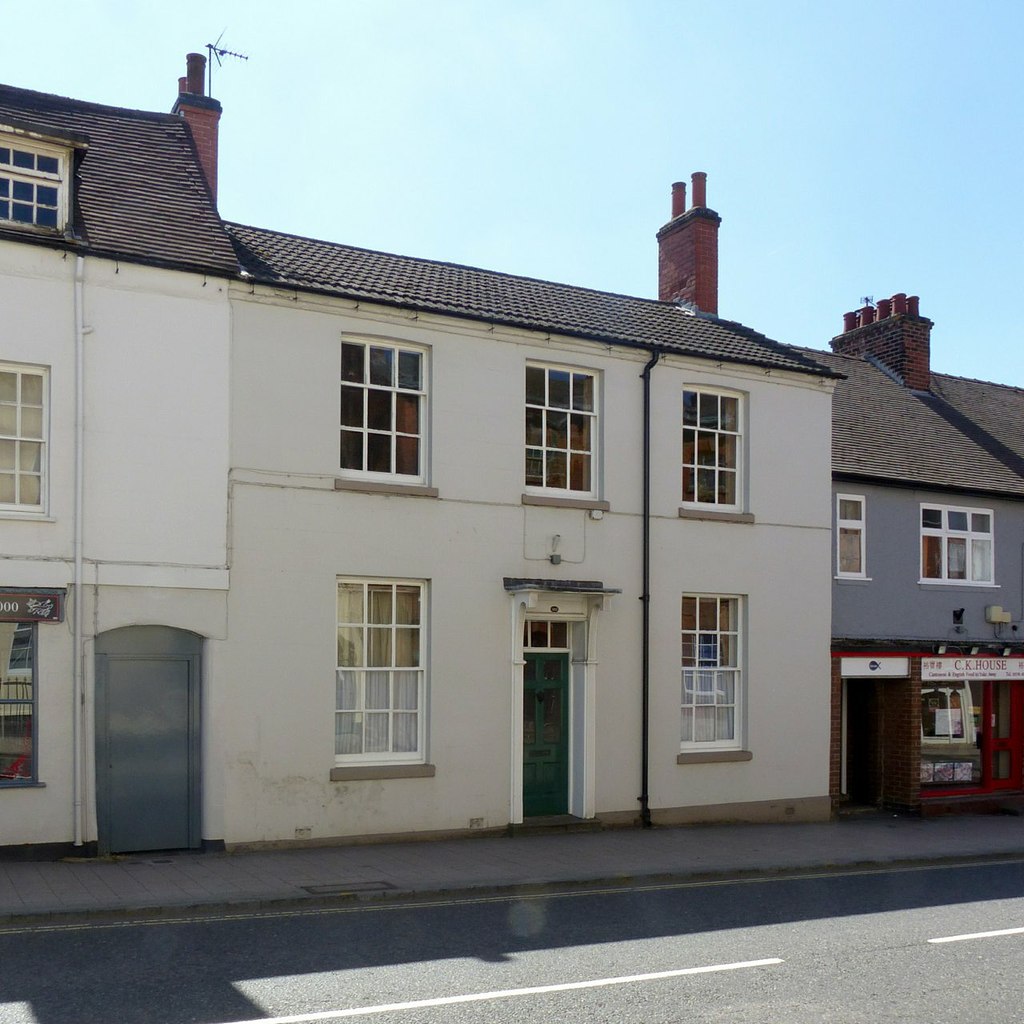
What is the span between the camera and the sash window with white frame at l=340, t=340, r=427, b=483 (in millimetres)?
15086

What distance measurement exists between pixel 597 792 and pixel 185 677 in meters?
5.76

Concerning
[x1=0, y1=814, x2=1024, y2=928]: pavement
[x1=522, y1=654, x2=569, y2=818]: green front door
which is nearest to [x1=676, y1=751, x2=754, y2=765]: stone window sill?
[x1=0, y1=814, x2=1024, y2=928]: pavement

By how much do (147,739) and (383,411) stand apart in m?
4.82

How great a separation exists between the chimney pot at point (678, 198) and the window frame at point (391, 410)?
26.4 ft

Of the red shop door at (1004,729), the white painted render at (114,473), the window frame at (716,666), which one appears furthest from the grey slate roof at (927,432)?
the white painted render at (114,473)

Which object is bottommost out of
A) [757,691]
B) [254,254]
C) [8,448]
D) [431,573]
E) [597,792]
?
[597,792]

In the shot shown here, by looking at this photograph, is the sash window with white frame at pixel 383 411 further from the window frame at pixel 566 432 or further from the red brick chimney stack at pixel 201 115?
the red brick chimney stack at pixel 201 115

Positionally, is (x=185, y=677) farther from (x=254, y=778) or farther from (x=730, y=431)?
(x=730, y=431)

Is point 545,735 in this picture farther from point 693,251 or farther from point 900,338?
point 900,338

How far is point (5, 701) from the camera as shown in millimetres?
12750

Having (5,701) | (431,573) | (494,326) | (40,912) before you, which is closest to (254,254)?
(494,326)

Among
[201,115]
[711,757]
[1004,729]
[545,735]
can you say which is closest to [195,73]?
[201,115]

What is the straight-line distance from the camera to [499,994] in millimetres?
7855

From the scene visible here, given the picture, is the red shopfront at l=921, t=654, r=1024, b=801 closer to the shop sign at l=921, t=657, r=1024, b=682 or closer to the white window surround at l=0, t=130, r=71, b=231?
the shop sign at l=921, t=657, r=1024, b=682
